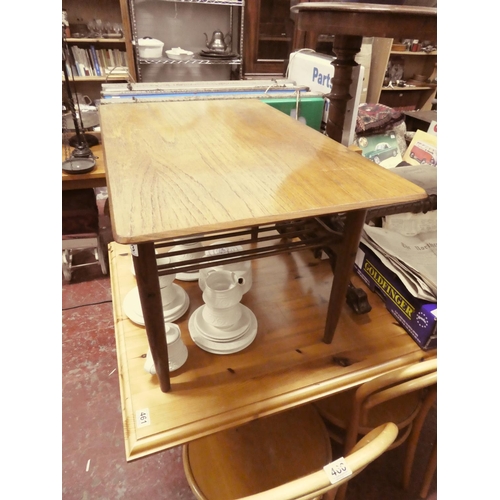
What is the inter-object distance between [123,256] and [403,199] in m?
0.84

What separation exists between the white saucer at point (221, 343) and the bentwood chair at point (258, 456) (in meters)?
0.26

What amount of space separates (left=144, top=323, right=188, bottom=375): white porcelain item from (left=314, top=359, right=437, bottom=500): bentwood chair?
382 mm

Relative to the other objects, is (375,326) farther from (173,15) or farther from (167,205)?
(173,15)

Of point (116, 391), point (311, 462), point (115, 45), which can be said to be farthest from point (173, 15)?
point (311, 462)

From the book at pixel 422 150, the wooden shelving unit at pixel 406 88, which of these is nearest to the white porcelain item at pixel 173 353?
the book at pixel 422 150

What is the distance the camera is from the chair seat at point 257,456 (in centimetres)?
88

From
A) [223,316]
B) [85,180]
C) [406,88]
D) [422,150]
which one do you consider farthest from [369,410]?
[406,88]

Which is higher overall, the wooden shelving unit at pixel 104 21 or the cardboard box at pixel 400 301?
the wooden shelving unit at pixel 104 21

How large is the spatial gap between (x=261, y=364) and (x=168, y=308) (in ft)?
0.87

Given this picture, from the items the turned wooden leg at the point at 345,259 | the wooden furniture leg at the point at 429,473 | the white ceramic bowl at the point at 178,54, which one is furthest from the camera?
the white ceramic bowl at the point at 178,54

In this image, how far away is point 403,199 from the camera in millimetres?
562

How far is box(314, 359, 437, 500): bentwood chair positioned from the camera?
0.72 meters

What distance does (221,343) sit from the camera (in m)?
0.81

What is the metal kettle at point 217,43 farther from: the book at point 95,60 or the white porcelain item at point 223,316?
the white porcelain item at point 223,316
